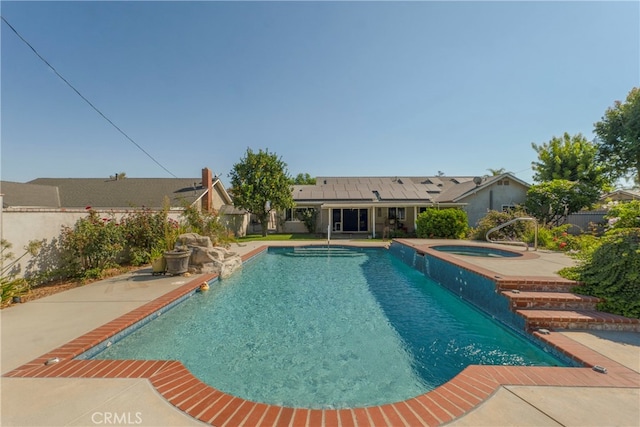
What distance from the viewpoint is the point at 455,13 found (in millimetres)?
9508

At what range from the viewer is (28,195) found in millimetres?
17703

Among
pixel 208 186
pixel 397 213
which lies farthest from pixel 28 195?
pixel 397 213

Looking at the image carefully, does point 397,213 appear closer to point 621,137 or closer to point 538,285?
point 538,285

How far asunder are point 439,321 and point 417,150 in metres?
19.9

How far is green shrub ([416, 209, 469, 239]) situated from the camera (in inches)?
627

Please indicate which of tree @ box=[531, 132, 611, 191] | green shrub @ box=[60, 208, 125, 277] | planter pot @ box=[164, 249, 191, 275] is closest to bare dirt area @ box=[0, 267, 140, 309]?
green shrub @ box=[60, 208, 125, 277]

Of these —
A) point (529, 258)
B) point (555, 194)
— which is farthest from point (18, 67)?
Answer: point (555, 194)

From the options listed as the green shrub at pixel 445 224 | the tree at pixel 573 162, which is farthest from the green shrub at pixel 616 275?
the tree at pixel 573 162

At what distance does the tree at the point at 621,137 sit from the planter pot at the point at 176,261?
98.9 ft

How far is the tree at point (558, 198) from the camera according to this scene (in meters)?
16.8

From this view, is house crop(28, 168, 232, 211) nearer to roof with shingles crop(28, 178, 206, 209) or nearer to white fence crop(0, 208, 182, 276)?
roof with shingles crop(28, 178, 206, 209)

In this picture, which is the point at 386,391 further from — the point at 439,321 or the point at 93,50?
the point at 93,50

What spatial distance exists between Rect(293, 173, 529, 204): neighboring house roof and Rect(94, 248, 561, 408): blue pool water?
47.3 ft

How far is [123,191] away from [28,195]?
5.33 meters
